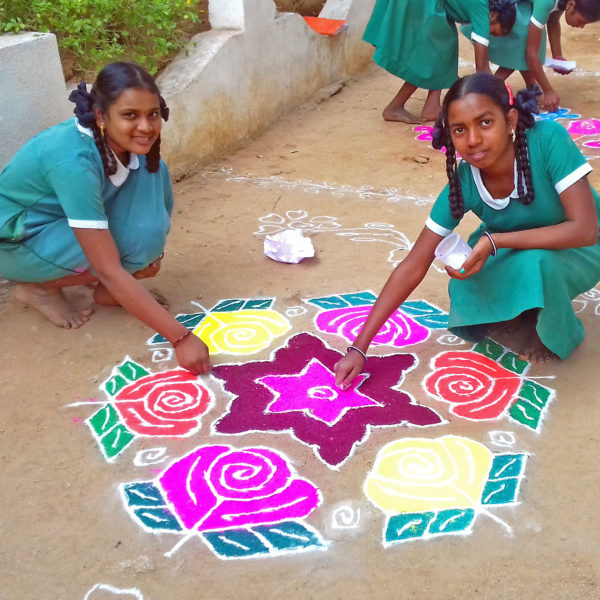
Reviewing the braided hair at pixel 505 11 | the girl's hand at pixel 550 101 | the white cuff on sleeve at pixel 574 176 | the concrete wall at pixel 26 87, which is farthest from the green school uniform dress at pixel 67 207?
the girl's hand at pixel 550 101

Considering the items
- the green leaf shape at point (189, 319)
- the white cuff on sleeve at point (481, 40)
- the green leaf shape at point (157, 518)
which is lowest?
the green leaf shape at point (189, 319)

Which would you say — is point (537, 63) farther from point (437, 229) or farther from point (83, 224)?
point (83, 224)

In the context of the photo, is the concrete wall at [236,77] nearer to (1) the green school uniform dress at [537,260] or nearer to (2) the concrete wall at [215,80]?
(2) the concrete wall at [215,80]

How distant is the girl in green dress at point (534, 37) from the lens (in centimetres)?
511

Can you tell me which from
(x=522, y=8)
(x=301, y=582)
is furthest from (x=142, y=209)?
(x=522, y=8)

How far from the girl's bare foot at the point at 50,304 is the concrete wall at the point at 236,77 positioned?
1566 millimetres

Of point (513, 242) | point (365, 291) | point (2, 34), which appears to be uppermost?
point (2, 34)

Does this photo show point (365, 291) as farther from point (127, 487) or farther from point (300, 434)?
point (127, 487)

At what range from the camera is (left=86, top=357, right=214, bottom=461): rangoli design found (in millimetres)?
2256

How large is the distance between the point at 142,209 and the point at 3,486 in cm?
112

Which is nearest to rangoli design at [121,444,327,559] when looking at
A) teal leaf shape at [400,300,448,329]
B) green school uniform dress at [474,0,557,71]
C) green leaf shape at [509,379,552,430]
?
green leaf shape at [509,379,552,430]

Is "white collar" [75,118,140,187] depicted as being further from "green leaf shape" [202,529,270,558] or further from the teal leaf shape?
"green leaf shape" [202,529,270,558]

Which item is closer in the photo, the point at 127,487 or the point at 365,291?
the point at 127,487

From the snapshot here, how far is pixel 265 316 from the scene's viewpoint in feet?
9.55
